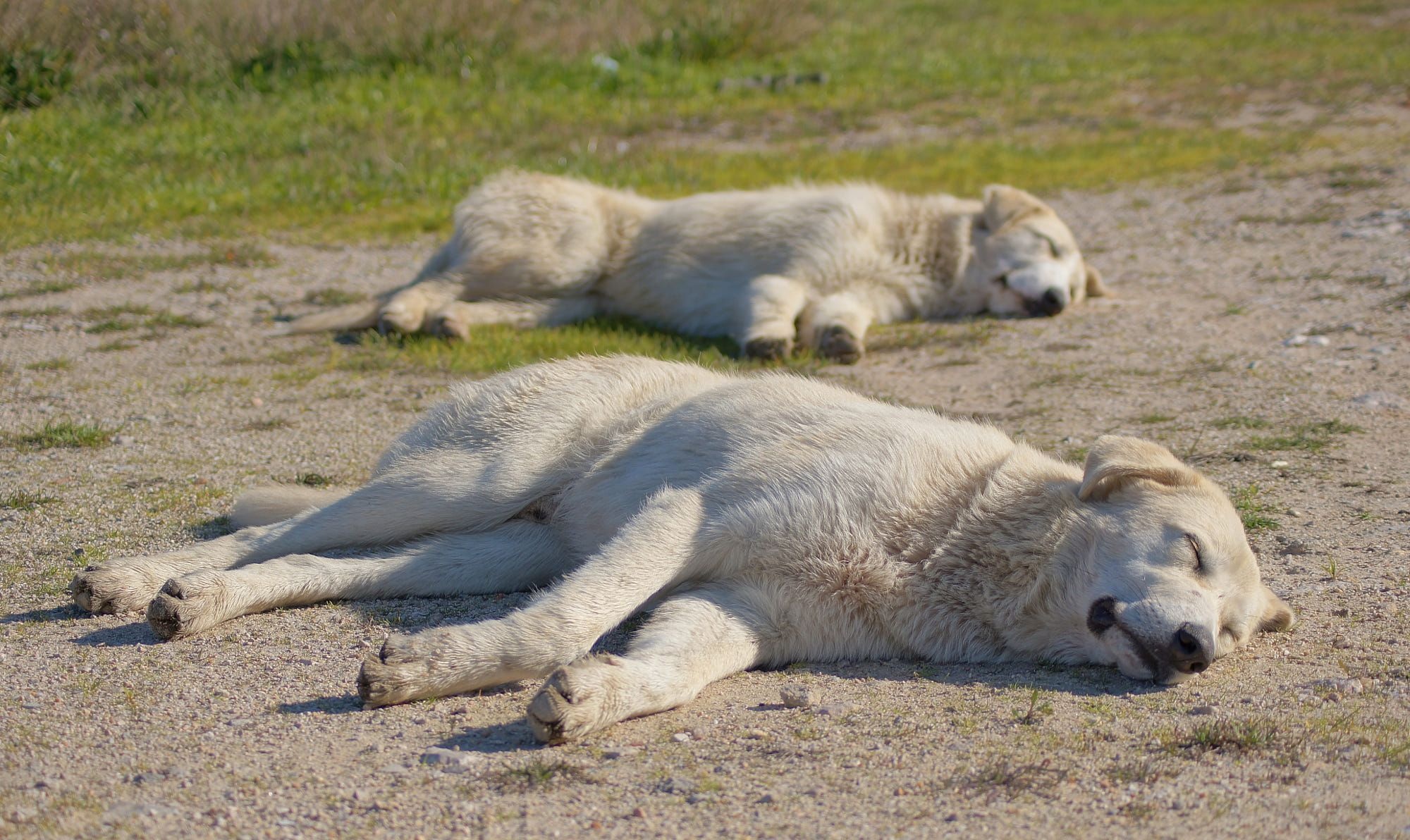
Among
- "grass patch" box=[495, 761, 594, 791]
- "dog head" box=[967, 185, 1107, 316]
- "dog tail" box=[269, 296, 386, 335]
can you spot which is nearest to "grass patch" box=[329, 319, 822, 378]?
"dog tail" box=[269, 296, 386, 335]

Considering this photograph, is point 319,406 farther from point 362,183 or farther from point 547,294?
point 362,183

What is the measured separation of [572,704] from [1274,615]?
250cm

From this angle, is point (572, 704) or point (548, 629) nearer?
point (572, 704)

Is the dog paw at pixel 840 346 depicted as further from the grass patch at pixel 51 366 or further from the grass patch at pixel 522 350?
the grass patch at pixel 51 366

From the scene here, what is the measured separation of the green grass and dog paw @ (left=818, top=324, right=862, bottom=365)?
4564 millimetres

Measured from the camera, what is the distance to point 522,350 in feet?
29.4

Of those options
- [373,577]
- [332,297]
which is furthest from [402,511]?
[332,297]

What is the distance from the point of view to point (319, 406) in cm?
766

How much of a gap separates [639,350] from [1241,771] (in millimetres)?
5932

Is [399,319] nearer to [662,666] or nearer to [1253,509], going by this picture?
[662,666]

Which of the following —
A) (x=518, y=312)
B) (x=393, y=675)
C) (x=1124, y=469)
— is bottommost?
(x=518, y=312)

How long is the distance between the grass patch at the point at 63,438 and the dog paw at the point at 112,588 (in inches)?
87.6

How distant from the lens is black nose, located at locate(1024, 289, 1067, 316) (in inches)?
384

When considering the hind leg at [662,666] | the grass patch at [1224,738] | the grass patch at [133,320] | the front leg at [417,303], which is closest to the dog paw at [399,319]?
the front leg at [417,303]
